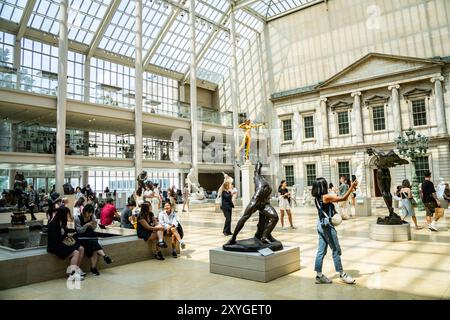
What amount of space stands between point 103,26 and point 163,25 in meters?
5.28

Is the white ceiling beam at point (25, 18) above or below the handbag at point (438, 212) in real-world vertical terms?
above

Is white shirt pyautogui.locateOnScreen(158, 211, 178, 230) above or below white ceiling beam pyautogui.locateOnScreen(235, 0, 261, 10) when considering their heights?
below

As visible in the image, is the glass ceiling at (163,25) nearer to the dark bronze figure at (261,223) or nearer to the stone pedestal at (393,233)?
the stone pedestal at (393,233)

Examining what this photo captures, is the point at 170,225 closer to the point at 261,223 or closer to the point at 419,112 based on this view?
the point at 261,223

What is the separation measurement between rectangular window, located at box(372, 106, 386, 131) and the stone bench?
24550 mm

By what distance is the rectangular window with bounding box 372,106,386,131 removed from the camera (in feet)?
85.5

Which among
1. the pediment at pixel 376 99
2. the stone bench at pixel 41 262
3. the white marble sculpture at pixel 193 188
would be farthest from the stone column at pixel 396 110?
the stone bench at pixel 41 262

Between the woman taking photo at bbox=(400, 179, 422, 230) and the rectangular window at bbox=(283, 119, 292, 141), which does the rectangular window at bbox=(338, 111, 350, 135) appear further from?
the woman taking photo at bbox=(400, 179, 422, 230)

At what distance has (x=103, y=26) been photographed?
2628 centimetres

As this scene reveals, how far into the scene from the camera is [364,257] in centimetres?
665

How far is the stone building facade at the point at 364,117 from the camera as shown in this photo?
926 inches

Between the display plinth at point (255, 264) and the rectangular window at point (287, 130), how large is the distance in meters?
26.3

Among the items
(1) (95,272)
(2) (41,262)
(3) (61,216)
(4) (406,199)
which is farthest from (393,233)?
(2) (41,262)

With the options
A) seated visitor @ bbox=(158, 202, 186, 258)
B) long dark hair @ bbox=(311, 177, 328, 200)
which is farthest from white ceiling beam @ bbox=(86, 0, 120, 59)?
long dark hair @ bbox=(311, 177, 328, 200)
